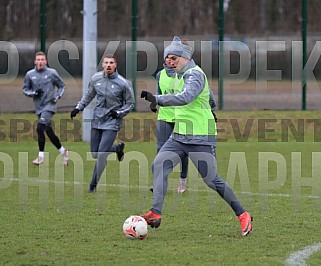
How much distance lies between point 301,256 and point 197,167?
1.69m

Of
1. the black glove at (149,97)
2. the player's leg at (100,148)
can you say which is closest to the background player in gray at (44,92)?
the player's leg at (100,148)

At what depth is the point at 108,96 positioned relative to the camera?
1309cm

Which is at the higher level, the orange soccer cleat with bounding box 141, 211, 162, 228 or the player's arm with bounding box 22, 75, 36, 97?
the player's arm with bounding box 22, 75, 36, 97

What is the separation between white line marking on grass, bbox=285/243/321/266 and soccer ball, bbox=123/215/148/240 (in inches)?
63.8

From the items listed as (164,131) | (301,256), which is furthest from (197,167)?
Result: (164,131)

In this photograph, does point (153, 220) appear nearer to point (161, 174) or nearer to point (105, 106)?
point (161, 174)

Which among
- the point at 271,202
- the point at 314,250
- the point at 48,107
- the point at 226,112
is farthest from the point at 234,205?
the point at 226,112

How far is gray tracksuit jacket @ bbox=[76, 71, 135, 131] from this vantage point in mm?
13062

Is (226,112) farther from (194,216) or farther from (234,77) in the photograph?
(194,216)

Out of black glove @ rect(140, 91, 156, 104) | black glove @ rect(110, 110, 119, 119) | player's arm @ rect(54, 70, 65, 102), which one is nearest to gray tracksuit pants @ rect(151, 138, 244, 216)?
black glove @ rect(140, 91, 156, 104)

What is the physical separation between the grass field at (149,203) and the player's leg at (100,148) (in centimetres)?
30

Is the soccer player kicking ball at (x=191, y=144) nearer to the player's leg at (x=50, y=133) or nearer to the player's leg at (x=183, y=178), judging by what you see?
the player's leg at (x=183, y=178)

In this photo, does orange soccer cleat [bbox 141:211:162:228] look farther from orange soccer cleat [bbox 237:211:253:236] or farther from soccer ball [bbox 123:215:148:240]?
orange soccer cleat [bbox 237:211:253:236]

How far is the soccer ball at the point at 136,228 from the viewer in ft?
29.1
